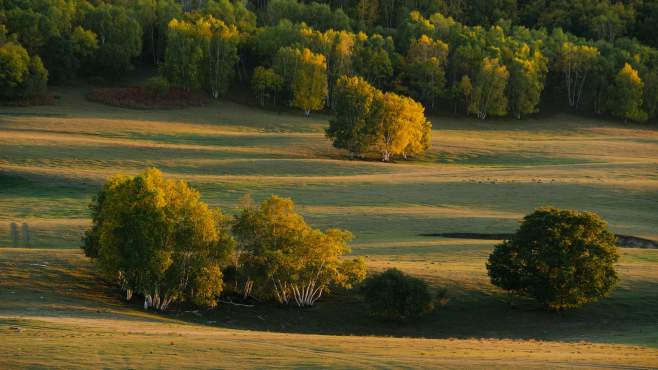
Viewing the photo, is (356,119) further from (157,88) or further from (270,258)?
(270,258)

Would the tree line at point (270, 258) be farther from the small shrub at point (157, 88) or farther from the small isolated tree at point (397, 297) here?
Answer: the small shrub at point (157, 88)

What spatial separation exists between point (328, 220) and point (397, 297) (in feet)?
64.6

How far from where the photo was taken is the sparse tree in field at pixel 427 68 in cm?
14125

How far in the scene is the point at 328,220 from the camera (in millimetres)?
66312

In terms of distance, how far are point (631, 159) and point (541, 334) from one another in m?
61.7

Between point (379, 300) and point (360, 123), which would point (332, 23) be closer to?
point (360, 123)

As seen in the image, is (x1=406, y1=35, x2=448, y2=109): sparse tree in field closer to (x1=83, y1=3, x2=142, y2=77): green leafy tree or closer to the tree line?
(x1=83, y1=3, x2=142, y2=77): green leafy tree

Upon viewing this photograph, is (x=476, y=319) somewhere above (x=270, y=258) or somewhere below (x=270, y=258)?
below

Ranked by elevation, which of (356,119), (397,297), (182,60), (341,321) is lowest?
(341,321)

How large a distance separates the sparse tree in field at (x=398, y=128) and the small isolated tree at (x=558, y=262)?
49.2 m

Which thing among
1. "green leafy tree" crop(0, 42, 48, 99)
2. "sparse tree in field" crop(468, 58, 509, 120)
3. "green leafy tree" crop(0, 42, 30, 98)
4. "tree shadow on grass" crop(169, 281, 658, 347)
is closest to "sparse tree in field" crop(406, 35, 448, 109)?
"sparse tree in field" crop(468, 58, 509, 120)

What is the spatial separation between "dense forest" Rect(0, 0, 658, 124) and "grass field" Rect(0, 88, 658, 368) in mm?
5979

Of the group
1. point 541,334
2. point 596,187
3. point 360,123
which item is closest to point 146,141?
point 360,123

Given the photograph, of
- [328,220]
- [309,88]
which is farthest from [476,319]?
[309,88]
